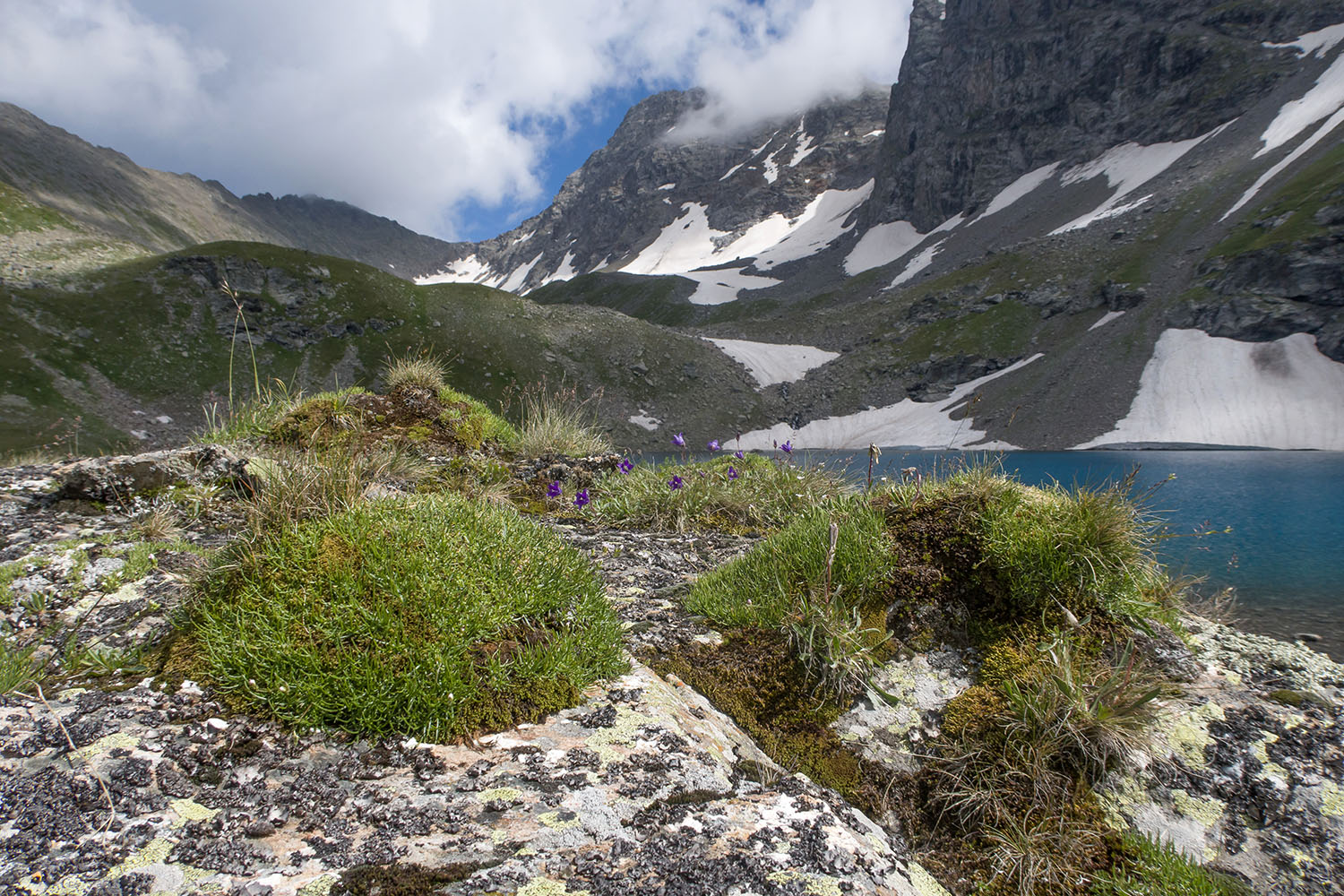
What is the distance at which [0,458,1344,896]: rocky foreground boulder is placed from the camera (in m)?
1.79

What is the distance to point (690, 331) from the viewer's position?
104m

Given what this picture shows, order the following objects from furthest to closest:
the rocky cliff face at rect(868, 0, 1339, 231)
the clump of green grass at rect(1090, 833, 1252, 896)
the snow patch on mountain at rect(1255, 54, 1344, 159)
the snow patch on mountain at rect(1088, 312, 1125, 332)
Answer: the rocky cliff face at rect(868, 0, 1339, 231), the snow patch on mountain at rect(1255, 54, 1344, 159), the snow patch on mountain at rect(1088, 312, 1125, 332), the clump of green grass at rect(1090, 833, 1252, 896)

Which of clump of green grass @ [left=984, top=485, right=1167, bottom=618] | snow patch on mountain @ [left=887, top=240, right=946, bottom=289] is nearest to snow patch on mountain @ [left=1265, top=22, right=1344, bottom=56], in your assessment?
snow patch on mountain @ [left=887, top=240, right=946, bottom=289]

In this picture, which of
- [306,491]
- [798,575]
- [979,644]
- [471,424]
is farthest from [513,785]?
[471,424]

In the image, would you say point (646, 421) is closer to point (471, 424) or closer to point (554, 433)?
point (554, 433)

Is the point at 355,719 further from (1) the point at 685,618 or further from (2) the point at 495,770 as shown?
(1) the point at 685,618

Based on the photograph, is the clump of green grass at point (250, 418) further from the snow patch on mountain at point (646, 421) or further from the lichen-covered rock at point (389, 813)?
the snow patch on mountain at point (646, 421)

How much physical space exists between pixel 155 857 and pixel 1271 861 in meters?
4.50

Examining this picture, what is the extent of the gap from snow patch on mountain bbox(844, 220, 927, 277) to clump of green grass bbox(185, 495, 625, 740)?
509 ft

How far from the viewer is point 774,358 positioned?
95375 millimetres

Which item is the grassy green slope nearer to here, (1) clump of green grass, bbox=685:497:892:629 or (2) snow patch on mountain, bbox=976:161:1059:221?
(1) clump of green grass, bbox=685:497:892:629

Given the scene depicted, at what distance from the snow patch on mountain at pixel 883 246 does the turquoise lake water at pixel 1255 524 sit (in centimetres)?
11210

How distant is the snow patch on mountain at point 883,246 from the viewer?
14700cm

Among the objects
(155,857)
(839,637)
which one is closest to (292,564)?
(155,857)
